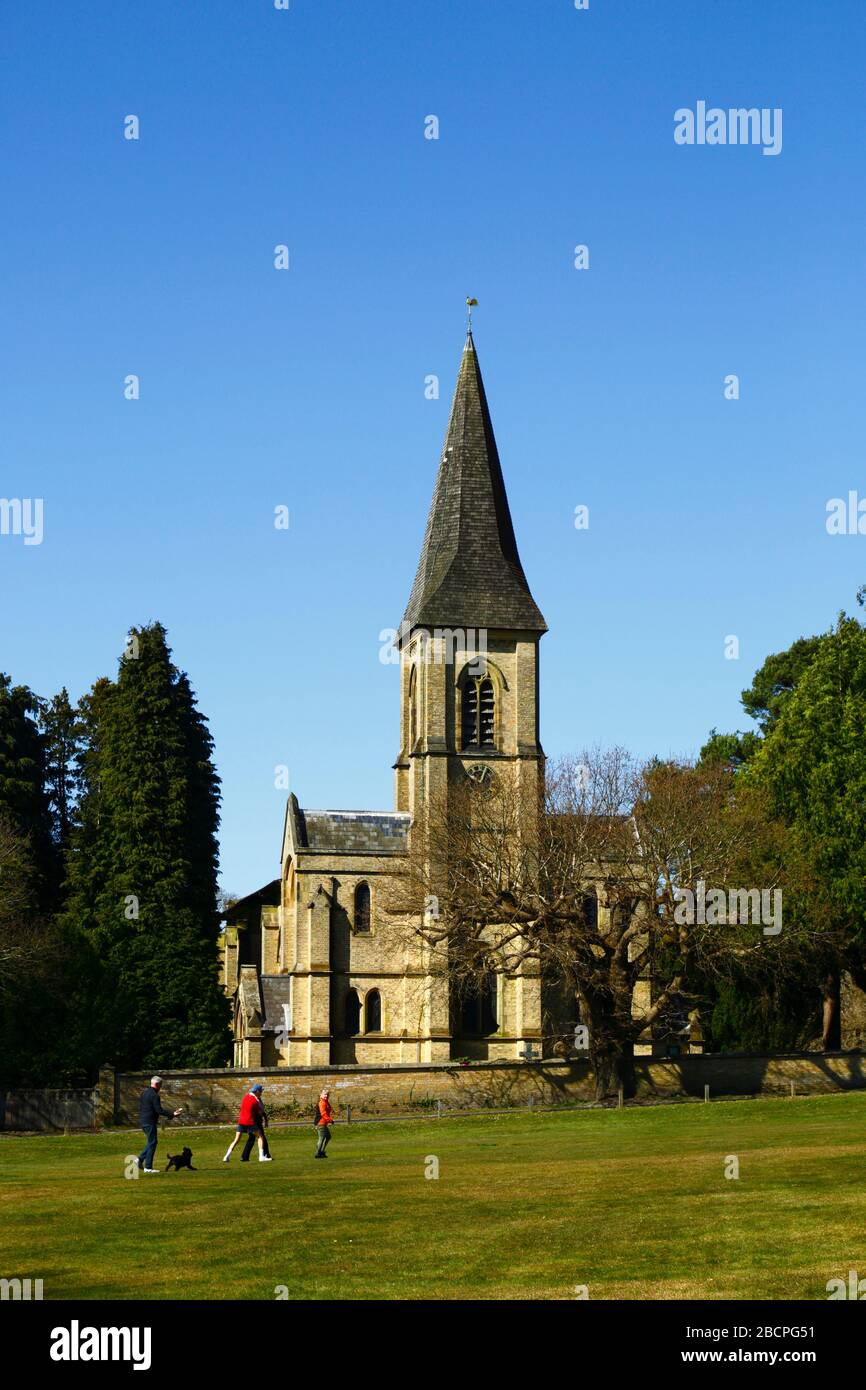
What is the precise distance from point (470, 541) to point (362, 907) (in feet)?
50.5

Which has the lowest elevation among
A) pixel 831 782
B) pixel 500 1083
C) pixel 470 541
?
pixel 500 1083

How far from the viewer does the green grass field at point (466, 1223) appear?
618 inches

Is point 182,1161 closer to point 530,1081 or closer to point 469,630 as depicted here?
point 530,1081

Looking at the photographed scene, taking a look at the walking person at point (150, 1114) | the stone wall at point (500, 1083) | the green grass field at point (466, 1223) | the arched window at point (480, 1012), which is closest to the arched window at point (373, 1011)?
the arched window at point (480, 1012)

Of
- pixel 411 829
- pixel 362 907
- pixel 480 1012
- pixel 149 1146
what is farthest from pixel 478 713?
pixel 149 1146

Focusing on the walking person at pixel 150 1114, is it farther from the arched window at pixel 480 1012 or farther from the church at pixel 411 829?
the arched window at pixel 480 1012

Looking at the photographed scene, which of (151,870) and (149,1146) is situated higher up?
(151,870)

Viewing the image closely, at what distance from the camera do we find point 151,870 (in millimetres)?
65125

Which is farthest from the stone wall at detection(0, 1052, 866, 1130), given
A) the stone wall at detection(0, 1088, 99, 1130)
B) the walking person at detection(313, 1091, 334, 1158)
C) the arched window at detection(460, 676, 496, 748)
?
the arched window at detection(460, 676, 496, 748)

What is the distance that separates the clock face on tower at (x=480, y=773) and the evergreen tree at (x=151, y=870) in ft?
34.7

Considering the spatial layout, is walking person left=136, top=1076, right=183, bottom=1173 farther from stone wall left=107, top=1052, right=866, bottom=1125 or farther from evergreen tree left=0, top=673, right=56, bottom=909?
evergreen tree left=0, top=673, right=56, bottom=909

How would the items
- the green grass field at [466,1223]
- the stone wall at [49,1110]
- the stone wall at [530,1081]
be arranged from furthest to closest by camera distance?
the stone wall at [530,1081], the stone wall at [49,1110], the green grass field at [466,1223]

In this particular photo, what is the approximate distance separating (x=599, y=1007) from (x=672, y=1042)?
15.6 m

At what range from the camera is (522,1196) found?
22328 mm
